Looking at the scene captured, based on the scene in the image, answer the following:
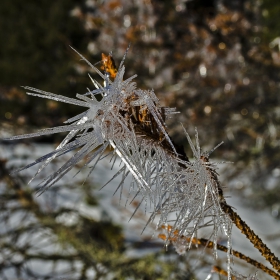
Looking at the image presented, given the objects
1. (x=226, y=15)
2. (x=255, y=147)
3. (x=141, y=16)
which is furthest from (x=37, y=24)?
(x=255, y=147)

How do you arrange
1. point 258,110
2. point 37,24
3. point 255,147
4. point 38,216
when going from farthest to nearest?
1. point 37,24
2. point 255,147
3. point 258,110
4. point 38,216

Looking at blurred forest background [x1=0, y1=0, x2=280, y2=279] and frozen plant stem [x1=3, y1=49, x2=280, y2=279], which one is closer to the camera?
frozen plant stem [x1=3, y1=49, x2=280, y2=279]

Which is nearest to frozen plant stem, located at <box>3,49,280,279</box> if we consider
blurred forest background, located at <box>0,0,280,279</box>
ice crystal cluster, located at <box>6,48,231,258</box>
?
ice crystal cluster, located at <box>6,48,231,258</box>

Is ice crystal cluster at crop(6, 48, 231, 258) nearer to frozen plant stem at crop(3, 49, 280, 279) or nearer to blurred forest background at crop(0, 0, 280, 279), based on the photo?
A: frozen plant stem at crop(3, 49, 280, 279)

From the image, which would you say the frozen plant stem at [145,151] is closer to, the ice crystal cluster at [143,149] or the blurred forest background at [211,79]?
the ice crystal cluster at [143,149]

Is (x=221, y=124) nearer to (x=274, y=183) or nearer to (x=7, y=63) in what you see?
(x=274, y=183)

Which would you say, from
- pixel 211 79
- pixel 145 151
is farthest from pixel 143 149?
pixel 211 79

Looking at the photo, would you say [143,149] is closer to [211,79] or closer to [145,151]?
[145,151]
